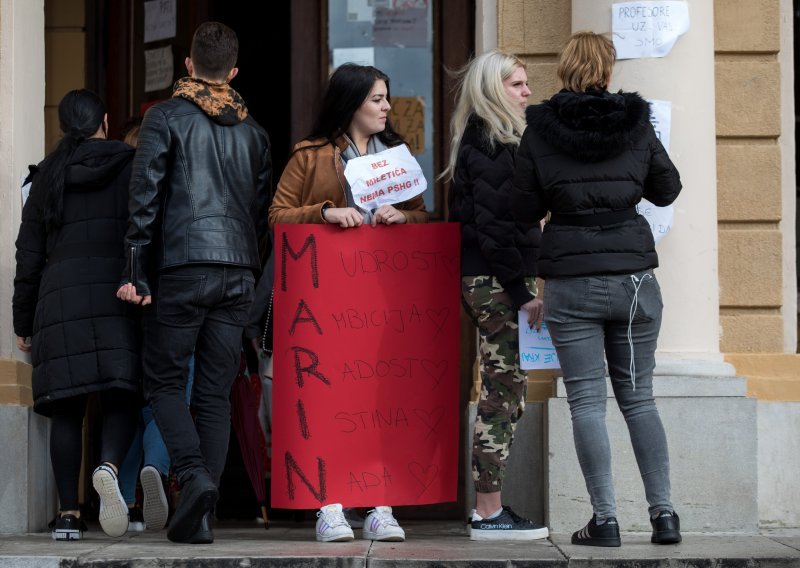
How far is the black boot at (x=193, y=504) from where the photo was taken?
17.3 feet

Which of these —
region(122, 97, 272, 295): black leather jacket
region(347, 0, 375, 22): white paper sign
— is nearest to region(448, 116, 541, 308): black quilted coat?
region(122, 97, 272, 295): black leather jacket

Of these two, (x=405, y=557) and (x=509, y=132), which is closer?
(x=405, y=557)

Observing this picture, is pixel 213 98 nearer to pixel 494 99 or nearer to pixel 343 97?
pixel 343 97

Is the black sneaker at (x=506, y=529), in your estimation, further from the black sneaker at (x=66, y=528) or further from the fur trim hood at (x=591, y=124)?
the black sneaker at (x=66, y=528)

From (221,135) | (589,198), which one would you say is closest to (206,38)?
(221,135)

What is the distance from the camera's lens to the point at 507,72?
5.67 m

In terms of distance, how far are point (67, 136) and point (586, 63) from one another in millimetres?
2259

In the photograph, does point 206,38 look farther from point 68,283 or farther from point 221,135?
point 68,283

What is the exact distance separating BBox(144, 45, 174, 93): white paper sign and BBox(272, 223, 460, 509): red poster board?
117 inches

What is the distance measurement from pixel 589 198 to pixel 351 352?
125 centimetres

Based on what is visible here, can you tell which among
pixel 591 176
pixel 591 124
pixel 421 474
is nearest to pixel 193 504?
pixel 421 474

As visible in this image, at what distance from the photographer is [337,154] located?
19.2 feet

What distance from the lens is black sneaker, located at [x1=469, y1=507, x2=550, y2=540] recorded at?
18.5 feet

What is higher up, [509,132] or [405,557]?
[509,132]
